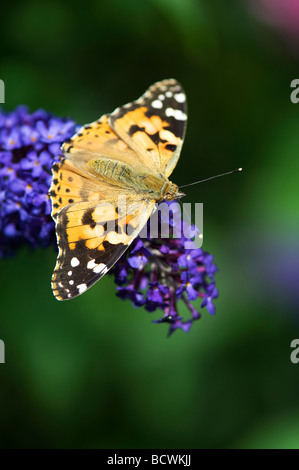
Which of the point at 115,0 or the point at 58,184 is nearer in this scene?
the point at 58,184

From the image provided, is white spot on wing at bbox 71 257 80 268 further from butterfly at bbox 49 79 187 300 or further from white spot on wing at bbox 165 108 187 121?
white spot on wing at bbox 165 108 187 121

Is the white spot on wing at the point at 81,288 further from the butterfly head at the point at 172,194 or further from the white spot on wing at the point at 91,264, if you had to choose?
the butterfly head at the point at 172,194

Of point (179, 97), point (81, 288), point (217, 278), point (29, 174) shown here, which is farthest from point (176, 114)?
point (217, 278)

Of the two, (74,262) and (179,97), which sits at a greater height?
(179,97)

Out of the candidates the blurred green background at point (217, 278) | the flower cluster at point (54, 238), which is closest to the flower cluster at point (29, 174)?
the flower cluster at point (54, 238)

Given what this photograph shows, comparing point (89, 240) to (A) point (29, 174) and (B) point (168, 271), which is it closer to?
(B) point (168, 271)
